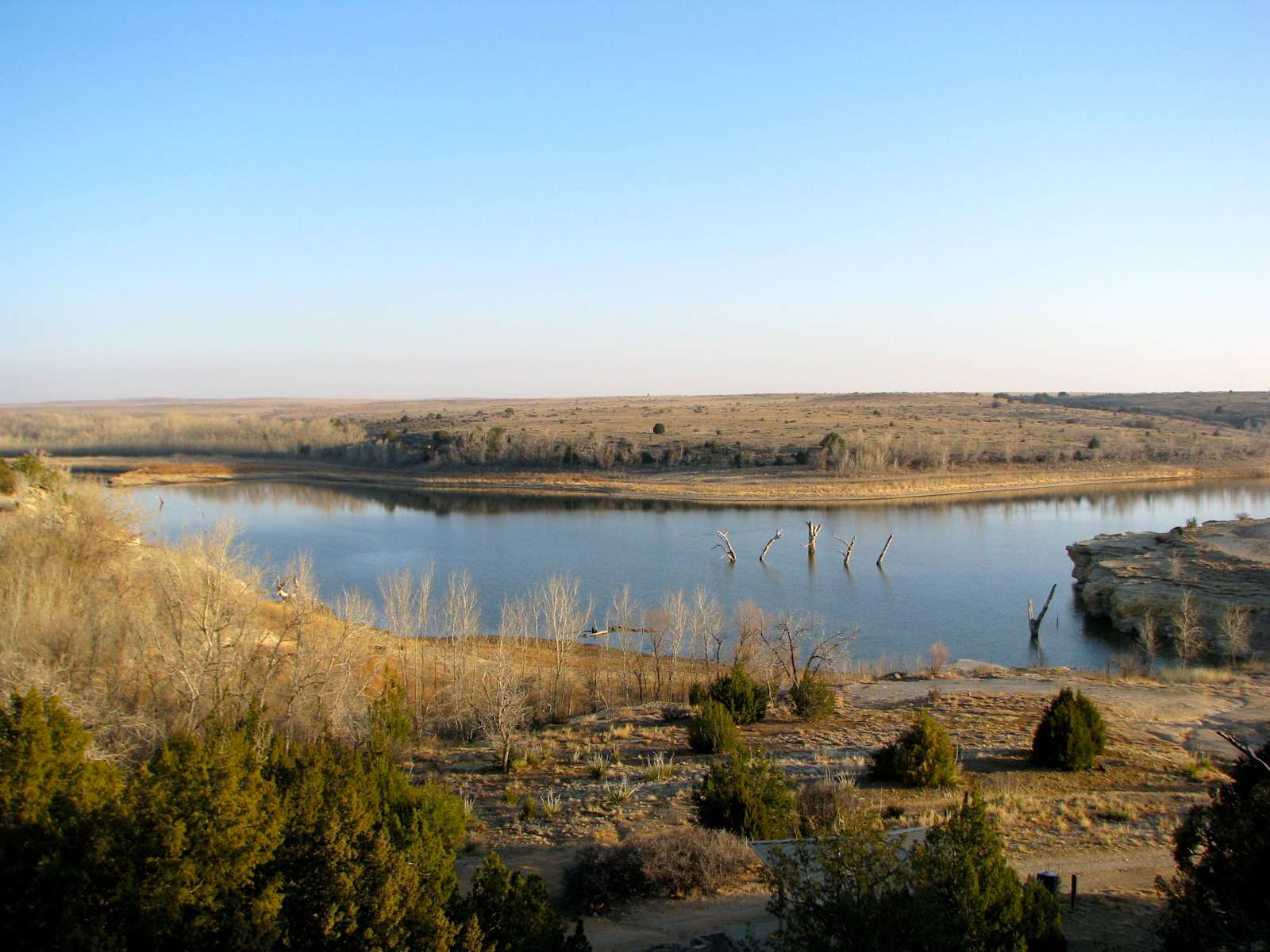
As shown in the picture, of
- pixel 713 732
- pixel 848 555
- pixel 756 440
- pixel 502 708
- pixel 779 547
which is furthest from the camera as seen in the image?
pixel 756 440

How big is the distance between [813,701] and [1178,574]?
1882 centimetres

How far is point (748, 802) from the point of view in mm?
9656

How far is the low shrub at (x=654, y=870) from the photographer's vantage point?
8.59 metres

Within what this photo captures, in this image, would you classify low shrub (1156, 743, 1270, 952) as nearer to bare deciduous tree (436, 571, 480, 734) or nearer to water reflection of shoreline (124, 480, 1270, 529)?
bare deciduous tree (436, 571, 480, 734)

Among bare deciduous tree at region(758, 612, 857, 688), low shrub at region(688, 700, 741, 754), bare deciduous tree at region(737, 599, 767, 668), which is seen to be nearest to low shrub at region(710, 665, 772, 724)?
bare deciduous tree at region(737, 599, 767, 668)

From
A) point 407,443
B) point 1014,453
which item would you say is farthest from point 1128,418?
point 407,443

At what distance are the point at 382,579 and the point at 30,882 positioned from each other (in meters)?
25.0

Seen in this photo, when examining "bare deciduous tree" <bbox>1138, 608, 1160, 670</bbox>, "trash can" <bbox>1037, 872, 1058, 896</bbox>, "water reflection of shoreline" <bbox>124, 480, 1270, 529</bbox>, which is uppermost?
"trash can" <bbox>1037, 872, 1058, 896</bbox>

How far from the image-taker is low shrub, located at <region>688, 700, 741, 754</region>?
13938mm

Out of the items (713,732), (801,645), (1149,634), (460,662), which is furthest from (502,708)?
(1149,634)

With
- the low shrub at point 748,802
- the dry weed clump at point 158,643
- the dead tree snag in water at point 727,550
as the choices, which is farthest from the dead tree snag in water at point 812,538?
the low shrub at point 748,802

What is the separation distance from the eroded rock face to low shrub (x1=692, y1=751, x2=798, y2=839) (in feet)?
69.1

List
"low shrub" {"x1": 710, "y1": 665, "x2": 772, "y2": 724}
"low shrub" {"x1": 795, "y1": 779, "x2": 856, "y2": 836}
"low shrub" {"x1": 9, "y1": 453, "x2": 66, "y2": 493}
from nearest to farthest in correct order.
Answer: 1. "low shrub" {"x1": 795, "y1": 779, "x2": 856, "y2": 836}
2. "low shrub" {"x1": 710, "y1": 665, "x2": 772, "y2": 724}
3. "low shrub" {"x1": 9, "y1": 453, "x2": 66, "y2": 493}

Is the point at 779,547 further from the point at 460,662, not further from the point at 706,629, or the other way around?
the point at 460,662
